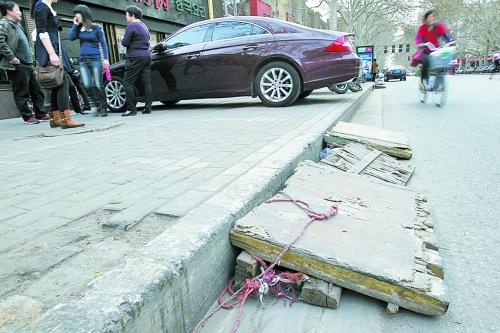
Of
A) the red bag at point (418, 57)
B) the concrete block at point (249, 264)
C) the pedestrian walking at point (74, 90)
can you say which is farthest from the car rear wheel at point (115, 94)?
the concrete block at point (249, 264)

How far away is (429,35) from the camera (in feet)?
24.3

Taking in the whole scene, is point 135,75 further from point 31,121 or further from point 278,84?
point 278,84

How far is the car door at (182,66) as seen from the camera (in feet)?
22.8

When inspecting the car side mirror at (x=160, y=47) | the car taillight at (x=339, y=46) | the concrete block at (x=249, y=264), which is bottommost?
the concrete block at (x=249, y=264)

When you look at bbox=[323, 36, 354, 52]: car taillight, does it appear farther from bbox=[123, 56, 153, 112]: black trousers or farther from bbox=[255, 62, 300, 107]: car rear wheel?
bbox=[123, 56, 153, 112]: black trousers

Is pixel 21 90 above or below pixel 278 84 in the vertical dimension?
above

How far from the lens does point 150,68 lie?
701 centimetres

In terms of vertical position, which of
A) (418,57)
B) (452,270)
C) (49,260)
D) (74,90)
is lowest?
(452,270)

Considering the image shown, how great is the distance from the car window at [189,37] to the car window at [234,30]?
263mm

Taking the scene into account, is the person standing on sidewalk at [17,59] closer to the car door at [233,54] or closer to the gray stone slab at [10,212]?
the car door at [233,54]

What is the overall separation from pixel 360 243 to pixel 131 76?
623 centimetres

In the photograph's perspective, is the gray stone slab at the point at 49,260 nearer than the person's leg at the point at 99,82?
Yes

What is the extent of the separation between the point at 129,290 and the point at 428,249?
1.40m

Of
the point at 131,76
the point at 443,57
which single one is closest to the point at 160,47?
the point at 131,76
